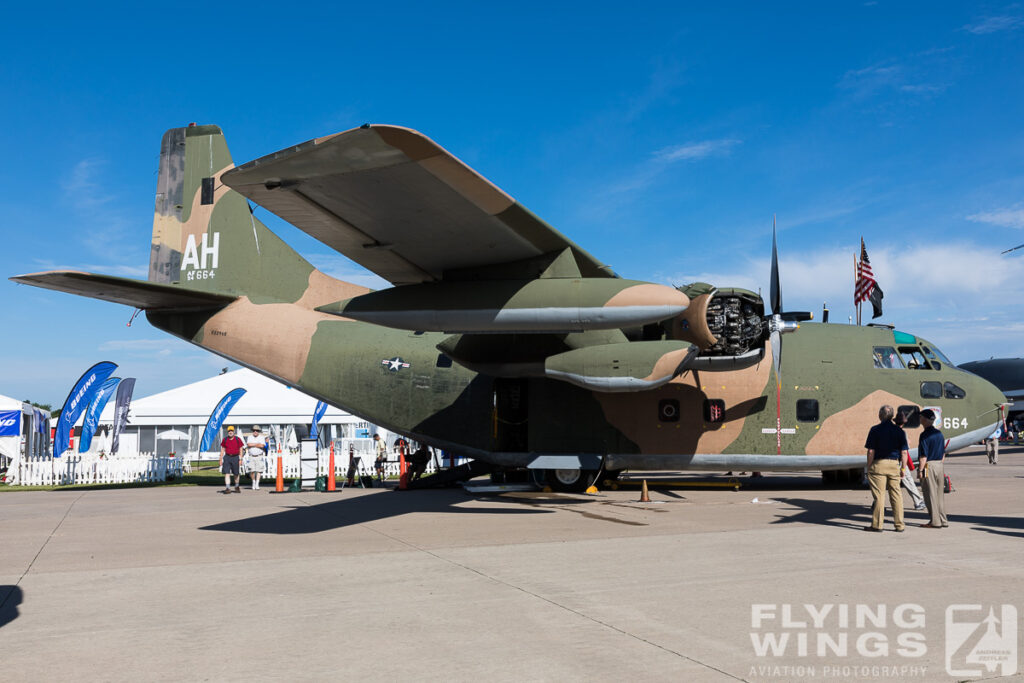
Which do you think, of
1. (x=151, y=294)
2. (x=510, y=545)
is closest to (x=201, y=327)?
(x=151, y=294)

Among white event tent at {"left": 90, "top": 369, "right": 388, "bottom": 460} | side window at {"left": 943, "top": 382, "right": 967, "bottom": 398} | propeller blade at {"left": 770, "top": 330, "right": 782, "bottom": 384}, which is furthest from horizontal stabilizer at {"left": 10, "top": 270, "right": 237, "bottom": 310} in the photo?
white event tent at {"left": 90, "top": 369, "right": 388, "bottom": 460}

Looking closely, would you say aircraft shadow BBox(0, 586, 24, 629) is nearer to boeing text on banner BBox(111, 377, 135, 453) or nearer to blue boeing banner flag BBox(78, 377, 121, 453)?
blue boeing banner flag BBox(78, 377, 121, 453)

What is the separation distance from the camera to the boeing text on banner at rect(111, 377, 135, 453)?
2862cm

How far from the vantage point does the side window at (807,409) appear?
15586 millimetres

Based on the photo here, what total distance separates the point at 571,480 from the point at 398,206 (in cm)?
883

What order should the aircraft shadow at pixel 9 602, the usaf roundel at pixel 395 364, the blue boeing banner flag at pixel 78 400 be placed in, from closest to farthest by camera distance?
the aircraft shadow at pixel 9 602 < the usaf roundel at pixel 395 364 < the blue boeing banner flag at pixel 78 400

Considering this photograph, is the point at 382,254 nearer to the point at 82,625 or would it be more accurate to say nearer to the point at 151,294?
the point at 151,294

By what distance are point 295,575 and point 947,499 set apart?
13.1 metres

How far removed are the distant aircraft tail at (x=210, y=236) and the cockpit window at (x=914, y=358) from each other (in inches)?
572

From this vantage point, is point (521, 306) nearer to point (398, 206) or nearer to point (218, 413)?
point (398, 206)

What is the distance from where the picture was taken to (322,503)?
1491 cm

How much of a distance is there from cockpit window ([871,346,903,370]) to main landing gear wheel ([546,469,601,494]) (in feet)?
22.5

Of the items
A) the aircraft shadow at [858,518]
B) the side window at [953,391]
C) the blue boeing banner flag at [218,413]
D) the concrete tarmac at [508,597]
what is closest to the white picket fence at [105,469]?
the blue boeing banner flag at [218,413]

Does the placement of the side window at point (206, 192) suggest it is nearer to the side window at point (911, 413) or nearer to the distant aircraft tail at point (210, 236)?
the distant aircraft tail at point (210, 236)
